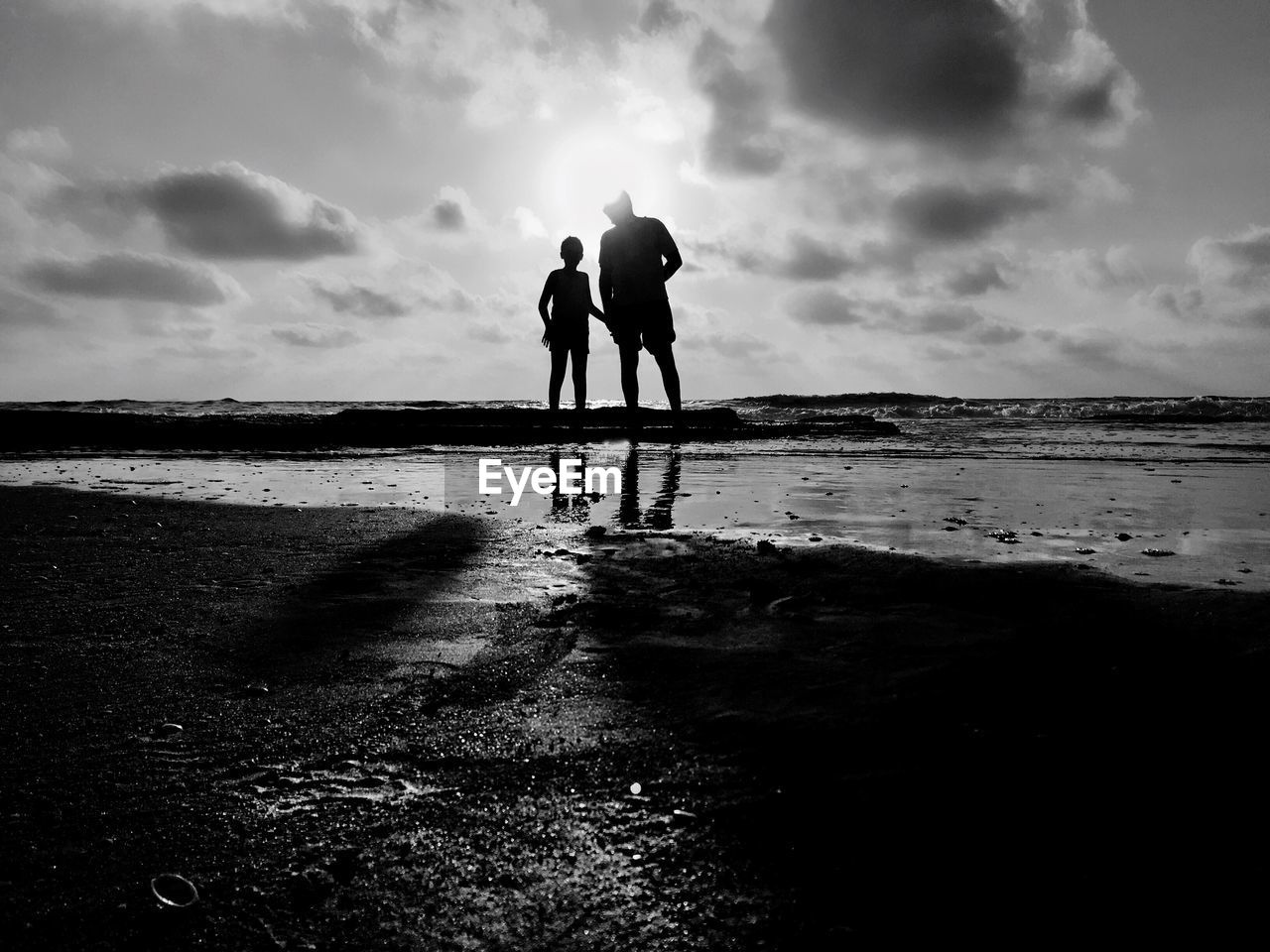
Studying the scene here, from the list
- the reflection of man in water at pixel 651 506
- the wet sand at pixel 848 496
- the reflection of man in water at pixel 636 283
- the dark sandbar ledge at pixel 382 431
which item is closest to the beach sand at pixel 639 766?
the wet sand at pixel 848 496

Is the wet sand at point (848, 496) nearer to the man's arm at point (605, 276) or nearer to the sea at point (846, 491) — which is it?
the sea at point (846, 491)

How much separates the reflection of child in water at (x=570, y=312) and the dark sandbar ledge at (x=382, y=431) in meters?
0.80

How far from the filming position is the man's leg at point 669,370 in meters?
10.5

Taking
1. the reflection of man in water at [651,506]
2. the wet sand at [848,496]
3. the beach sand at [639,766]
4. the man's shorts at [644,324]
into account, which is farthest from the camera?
the man's shorts at [644,324]

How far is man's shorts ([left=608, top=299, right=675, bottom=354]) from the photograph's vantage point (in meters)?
10.3

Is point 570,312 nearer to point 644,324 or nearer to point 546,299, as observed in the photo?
point 546,299

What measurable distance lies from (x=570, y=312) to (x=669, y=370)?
1.53 m

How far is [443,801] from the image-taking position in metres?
1.16

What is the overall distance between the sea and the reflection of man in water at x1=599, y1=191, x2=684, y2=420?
1.72 metres

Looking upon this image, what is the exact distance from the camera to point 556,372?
37.1 ft

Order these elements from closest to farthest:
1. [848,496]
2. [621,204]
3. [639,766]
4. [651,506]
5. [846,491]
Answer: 1. [639,766]
2. [651,506]
3. [848,496]
4. [846,491]
5. [621,204]

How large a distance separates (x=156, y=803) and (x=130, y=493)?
4.33 metres

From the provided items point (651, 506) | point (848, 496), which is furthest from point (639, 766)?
point (848, 496)

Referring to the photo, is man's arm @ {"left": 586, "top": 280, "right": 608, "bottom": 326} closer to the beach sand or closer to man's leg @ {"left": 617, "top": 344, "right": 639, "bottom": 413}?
man's leg @ {"left": 617, "top": 344, "right": 639, "bottom": 413}
